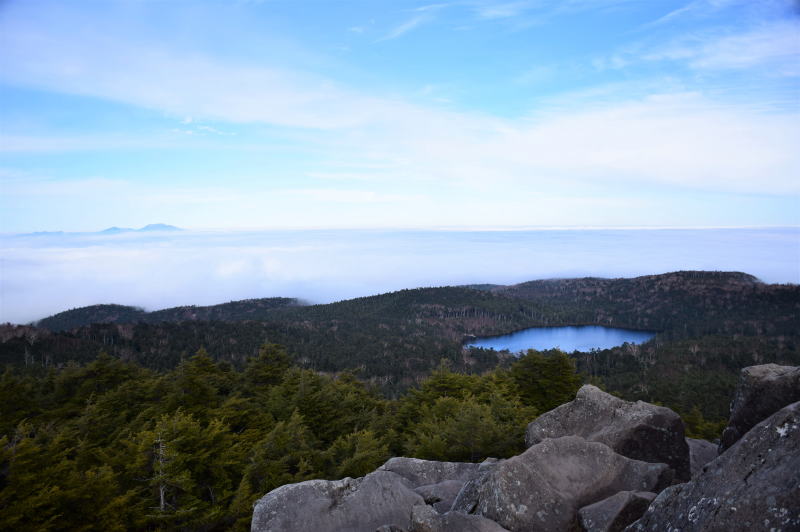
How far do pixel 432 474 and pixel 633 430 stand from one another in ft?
25.7

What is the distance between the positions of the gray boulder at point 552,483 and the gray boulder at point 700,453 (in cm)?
627

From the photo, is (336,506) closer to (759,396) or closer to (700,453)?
(759,396)

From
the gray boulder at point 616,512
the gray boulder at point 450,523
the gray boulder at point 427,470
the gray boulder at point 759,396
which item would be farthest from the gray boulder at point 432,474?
the gray boulder at point 759,396

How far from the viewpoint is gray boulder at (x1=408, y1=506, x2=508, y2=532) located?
9.23m

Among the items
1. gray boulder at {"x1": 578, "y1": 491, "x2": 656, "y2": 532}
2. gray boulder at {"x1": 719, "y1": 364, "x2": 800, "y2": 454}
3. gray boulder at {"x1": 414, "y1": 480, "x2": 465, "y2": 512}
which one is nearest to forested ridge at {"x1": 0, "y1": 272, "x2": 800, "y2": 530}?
gray boulder at {"x1": 414, "y1": 480, "x2": 465, "y2": 512}

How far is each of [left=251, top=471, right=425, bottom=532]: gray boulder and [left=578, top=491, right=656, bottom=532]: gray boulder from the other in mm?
4730

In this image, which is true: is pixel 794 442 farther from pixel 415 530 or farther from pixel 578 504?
pixel 415 530

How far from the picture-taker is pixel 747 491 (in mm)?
6152

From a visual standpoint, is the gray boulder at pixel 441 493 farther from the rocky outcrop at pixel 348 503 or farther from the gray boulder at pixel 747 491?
the gray boulder at pixel 747 491

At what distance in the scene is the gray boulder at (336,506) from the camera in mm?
11984

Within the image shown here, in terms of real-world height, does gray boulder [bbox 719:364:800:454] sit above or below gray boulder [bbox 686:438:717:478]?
above

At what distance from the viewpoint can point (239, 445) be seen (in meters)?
20.0

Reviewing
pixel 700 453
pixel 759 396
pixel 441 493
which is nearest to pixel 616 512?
pixel 441 493

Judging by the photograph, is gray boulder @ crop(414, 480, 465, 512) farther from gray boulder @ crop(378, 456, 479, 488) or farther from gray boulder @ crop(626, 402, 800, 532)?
gray boulder @ crop(626, 402, 800, 532)
